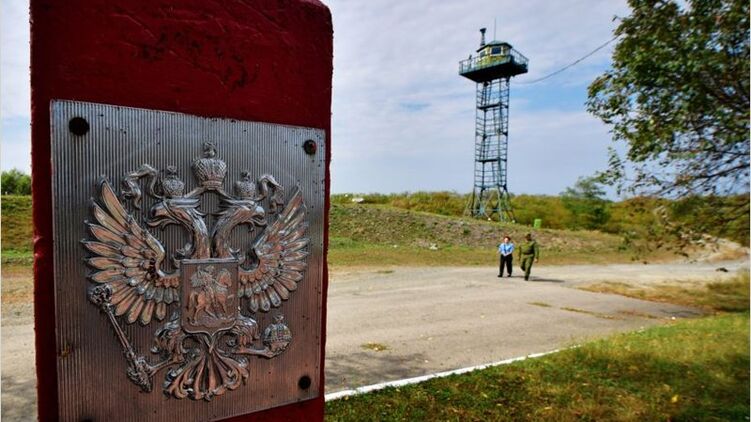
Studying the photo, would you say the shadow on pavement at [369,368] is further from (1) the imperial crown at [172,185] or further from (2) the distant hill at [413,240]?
(2) the distant hill at [413,240]

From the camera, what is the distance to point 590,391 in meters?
3.98

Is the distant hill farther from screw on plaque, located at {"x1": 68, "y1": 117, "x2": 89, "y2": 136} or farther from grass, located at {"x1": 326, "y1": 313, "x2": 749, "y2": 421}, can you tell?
screw on plaque, located at {"x1": 68, "y1": 117, "x2": 89, "y2": 136}

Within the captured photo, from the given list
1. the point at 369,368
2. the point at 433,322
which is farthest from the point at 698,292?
the point at 369,368

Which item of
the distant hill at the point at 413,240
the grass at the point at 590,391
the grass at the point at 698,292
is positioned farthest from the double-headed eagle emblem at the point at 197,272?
the distant hill at the point at 413,240

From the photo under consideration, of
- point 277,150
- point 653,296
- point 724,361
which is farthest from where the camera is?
point 653,296

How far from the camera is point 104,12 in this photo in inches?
54.0

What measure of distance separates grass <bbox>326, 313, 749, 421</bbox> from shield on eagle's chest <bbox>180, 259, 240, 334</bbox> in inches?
87.3

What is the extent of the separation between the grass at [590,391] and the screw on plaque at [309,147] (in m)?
2.42

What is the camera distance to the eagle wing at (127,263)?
A: 4.41ft

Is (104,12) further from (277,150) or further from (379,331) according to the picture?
(379,331)

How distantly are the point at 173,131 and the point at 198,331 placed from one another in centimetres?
66

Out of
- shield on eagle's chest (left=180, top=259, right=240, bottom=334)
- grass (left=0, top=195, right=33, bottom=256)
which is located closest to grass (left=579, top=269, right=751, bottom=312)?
shield on eagle's chest (left=180, top=259, right=240, bottom=334)

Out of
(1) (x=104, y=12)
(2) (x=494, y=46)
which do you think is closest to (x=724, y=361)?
(1) (x=104, y=12)

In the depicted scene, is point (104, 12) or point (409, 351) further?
point (409, 351)
